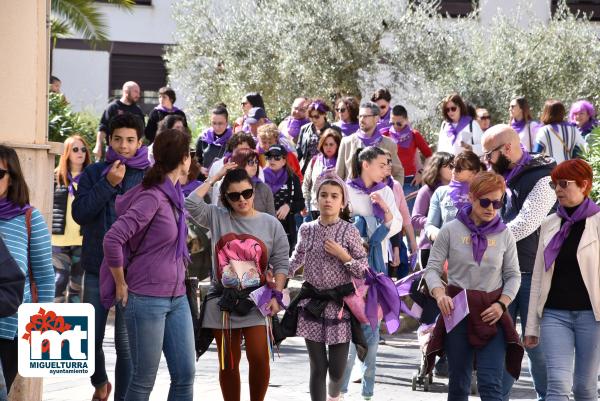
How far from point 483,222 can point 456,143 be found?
7865 mm

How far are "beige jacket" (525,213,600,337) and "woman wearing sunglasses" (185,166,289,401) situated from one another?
61.9 inches

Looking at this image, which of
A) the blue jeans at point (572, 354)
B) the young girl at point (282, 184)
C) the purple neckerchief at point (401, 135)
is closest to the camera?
the blue jeans at point (572, 354)

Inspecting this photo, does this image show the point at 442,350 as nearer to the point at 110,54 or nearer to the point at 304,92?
the point at 304,92

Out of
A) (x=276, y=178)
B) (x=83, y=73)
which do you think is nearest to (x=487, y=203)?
(x=276, y=178)

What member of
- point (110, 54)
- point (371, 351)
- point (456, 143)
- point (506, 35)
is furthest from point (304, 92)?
point (371, 351)

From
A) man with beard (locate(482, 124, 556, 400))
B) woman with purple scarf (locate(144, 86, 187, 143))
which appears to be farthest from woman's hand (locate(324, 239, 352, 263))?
woman with purple scarf (locate(144, 86, 187, 143))

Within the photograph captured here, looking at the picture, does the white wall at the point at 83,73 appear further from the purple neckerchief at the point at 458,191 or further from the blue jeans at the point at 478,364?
the blue jeans at the point at 478,364

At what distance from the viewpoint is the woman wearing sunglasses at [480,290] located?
7.73 metres

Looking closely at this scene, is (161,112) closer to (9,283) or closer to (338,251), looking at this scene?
(338,251)

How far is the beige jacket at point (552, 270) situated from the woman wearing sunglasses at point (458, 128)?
25.7ft

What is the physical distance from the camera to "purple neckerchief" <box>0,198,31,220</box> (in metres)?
6.50

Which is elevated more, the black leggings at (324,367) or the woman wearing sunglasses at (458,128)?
the woman wearing sunglasses at (458,128)

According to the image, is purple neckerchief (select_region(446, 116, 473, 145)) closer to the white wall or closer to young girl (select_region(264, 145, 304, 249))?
young girl (select_region(264, 145, 304, 249))

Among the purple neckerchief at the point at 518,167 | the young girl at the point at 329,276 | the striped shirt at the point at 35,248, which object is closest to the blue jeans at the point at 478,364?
the young girl at the point at 329,276
